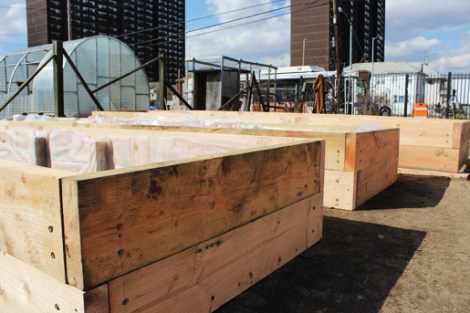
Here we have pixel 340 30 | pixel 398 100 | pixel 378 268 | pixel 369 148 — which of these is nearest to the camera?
pixel 378 268

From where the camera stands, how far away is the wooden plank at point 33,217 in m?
1.47

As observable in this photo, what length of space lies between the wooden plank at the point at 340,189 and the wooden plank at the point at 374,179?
16cm

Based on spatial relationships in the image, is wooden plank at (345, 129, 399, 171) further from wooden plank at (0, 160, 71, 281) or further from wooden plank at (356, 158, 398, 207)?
wooden plank at (0, 160, 71, 281)

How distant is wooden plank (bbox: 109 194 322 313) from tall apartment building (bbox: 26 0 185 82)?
31.4 m

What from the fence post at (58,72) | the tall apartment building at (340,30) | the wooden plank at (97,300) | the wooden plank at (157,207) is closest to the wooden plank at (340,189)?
the wooden plank at (157,207)

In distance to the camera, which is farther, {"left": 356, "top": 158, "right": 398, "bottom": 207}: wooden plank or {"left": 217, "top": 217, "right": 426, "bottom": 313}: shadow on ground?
{"left": 356, "top": 158, "right": 398, "bottom": 207}: wooden plank

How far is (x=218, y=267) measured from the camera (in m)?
2.14

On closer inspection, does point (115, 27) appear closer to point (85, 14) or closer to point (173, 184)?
point (85, 14)

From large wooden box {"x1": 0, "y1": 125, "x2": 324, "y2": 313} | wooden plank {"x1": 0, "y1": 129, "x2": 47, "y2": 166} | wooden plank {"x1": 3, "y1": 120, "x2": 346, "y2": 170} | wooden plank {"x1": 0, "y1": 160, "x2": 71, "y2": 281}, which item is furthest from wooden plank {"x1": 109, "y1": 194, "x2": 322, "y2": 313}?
wooden plank {"x1": 0, "y1": 129, "x2": 47, "y2": 166}

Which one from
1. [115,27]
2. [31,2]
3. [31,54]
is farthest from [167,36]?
[31,54]

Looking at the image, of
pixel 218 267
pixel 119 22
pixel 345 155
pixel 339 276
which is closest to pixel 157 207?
pixel 218 267

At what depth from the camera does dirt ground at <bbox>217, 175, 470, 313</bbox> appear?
7.69 feet

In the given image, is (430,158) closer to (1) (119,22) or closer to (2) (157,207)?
(2) (157,207)

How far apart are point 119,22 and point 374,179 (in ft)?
128
